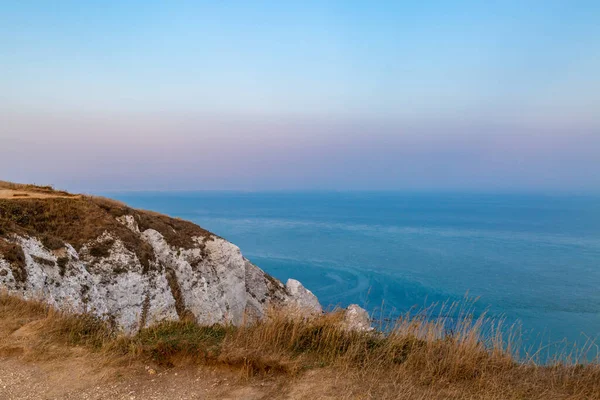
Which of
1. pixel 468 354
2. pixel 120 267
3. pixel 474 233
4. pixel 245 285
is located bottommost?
pixel 474 233

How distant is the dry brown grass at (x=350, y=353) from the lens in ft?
17.0

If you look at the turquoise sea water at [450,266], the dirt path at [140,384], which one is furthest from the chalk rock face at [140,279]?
the turquoise sea water at [450,266]

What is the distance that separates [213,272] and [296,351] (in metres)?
20.6

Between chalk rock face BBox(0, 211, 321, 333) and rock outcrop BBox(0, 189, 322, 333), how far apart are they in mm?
45

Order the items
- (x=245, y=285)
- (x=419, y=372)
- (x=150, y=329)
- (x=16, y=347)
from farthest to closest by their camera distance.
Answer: (x=245, y=285) → (x=150, y=329) → (x=16, y=347) → (x=419, y=372)

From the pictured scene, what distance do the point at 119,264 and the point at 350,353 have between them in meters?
15.9

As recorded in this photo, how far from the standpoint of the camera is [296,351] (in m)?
6.25

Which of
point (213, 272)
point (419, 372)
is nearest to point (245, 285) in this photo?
point (213, 272)

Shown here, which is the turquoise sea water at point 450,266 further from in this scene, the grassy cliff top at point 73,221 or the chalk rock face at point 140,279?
the grassy cliff top at point 73,221

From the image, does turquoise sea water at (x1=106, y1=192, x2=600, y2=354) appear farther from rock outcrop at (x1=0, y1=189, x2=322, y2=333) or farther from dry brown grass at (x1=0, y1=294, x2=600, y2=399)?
dry brown grass at (x1=0, y1=294, x2=600, y2=399)

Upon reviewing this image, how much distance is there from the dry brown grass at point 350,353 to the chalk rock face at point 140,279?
0.67 m

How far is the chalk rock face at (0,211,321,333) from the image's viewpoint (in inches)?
477

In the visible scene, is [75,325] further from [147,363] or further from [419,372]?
[419,372]

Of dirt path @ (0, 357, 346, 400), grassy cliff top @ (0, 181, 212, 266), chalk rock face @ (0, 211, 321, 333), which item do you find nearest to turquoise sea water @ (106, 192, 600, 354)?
chalk rock face @ (0, 211, 321, 333)
